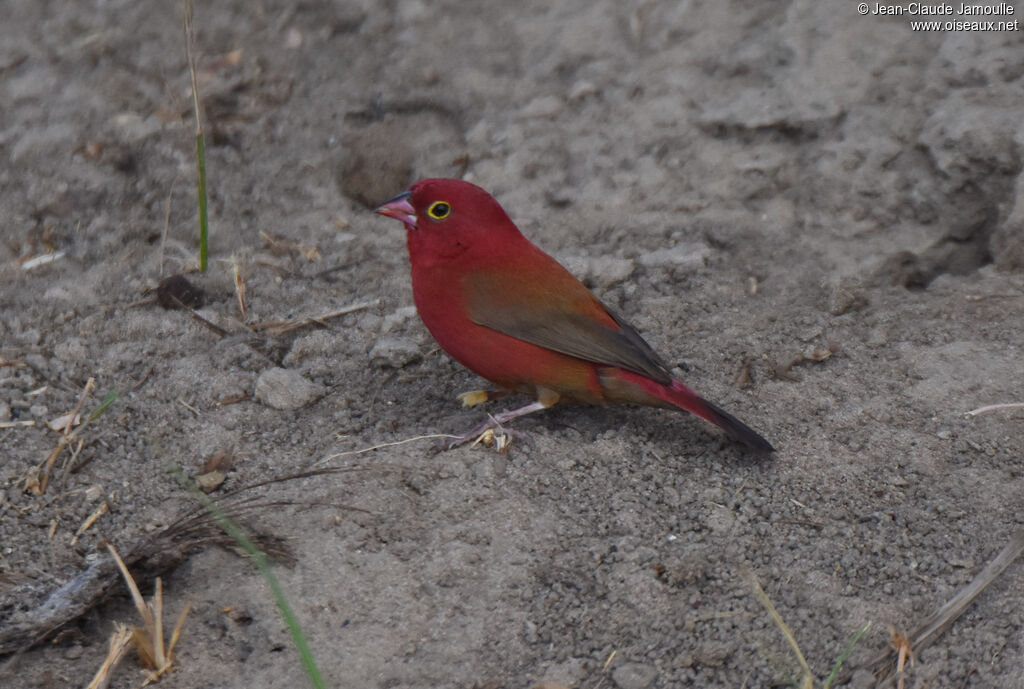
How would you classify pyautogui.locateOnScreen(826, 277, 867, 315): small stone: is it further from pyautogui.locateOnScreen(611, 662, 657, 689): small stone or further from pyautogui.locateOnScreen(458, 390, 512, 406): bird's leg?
pyautogui.locateOnScreen(611, 662, 657, 689): small stone

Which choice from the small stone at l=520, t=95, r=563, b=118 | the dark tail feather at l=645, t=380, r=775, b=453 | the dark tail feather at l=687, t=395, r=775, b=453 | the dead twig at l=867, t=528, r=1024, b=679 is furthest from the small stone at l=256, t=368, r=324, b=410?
the dead twig at l=867, t=528, r=1024, b=679

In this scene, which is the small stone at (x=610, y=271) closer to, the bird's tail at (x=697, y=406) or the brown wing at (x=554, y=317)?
the brown wing at (x=554, y=317)

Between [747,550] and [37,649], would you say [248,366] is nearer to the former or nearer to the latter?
[37,649]

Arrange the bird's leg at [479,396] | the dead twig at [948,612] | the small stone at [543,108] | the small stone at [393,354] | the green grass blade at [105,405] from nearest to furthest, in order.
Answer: the dead twig at [948,612] < the green grass blade at [105,405] < the bird's leg at [479,396] < the small stone at [393,354] < the small stone at [543,108]

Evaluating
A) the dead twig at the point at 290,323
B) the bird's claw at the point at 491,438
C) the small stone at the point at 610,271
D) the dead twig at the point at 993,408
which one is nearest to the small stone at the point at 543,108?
the small stone at the point at 610,271

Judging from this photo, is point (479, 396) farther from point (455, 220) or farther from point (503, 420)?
point (455, 220)

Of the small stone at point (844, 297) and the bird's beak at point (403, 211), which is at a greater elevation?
the bird's beak at point (403, 211)

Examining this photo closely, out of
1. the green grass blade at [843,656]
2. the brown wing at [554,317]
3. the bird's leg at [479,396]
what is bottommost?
the green grass blade at [843,656]
